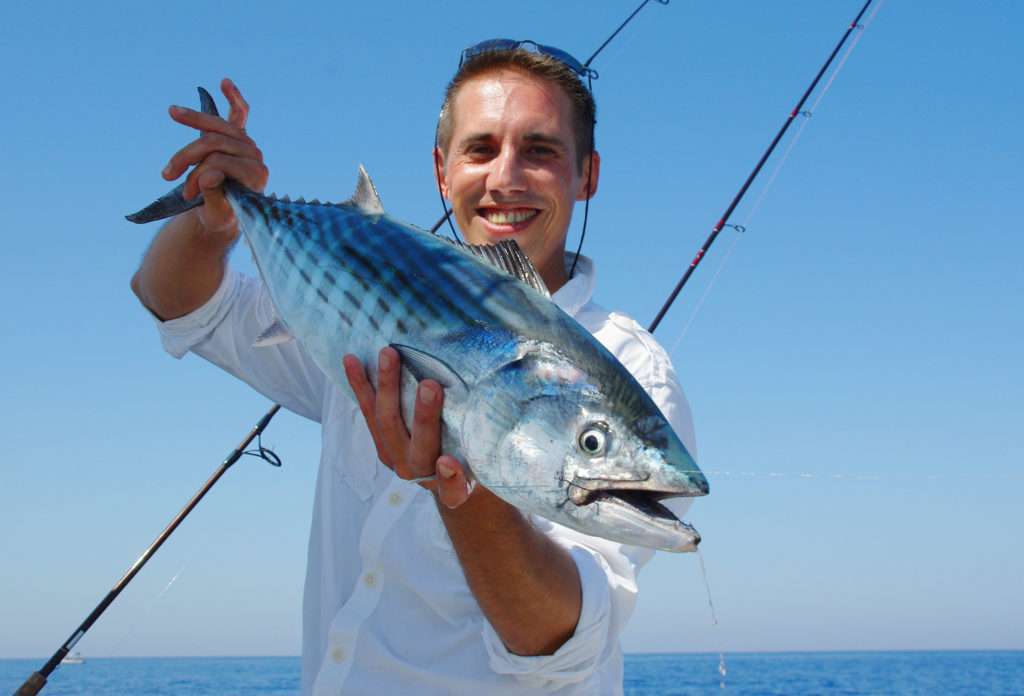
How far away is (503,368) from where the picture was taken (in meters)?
1.88

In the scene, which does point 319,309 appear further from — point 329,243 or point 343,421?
point 343,421

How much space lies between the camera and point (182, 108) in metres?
2.73

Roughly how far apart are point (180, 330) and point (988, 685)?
43372 mm

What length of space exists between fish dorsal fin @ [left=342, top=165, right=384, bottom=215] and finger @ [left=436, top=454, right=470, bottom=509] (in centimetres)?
82

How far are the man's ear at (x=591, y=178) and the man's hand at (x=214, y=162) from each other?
1.06 m

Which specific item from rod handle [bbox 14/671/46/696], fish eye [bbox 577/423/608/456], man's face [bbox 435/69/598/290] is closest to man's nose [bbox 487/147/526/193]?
man's face [bbox 435/69/598/290]

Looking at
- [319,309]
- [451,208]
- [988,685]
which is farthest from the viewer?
[988,685]

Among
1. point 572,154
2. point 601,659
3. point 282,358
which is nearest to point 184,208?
point 282,358

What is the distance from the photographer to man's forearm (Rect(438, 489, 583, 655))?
2.07m

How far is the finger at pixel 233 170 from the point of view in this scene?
9.18 ft

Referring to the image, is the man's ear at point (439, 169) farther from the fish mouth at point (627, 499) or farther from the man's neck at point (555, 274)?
Result: the fish mouth at point (627, 499)

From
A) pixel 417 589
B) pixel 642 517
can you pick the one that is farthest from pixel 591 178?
pixel 642 517

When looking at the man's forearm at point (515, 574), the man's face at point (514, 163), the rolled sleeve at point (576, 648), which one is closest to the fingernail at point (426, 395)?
the man's forearm at point (515, 574)

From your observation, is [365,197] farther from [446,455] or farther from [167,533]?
[167,533]
